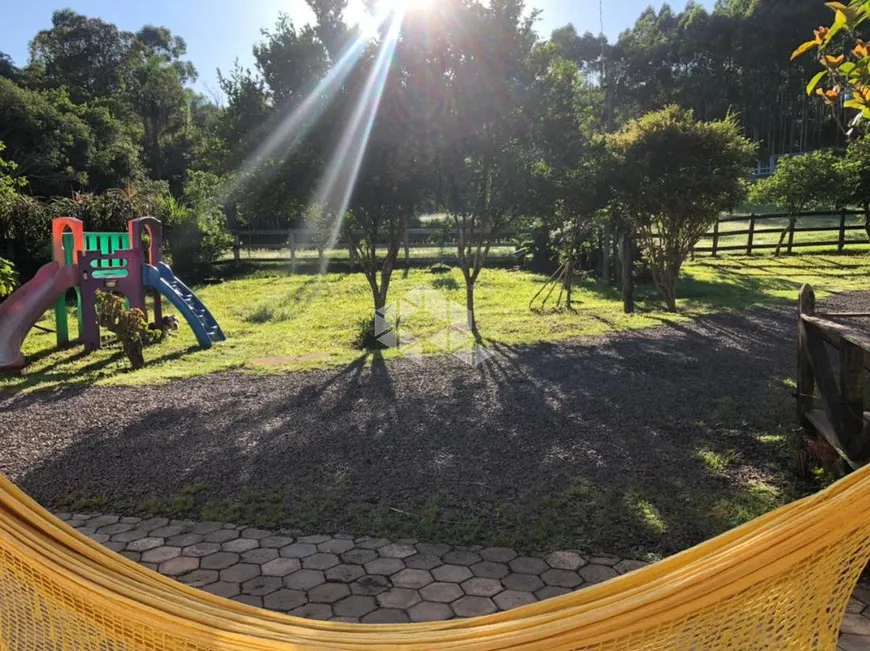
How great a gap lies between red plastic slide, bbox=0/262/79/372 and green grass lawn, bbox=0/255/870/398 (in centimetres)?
31

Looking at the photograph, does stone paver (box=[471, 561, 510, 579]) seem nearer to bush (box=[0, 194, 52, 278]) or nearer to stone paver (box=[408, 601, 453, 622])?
stone paver (box=[408, 601, 453, 622])

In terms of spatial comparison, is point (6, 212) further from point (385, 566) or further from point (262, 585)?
point (385, 566)

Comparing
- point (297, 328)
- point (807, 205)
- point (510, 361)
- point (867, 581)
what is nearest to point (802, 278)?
point (807, 205)

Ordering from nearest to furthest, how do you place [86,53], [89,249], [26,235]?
[89,249]
[26,235]
[86,53]

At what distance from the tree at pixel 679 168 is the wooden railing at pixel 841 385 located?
7.28 metres

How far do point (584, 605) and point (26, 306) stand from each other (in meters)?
9.18

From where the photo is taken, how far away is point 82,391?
260 inches

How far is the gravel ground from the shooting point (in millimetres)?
3553

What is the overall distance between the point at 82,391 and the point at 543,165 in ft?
21.9

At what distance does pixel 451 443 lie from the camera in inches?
188

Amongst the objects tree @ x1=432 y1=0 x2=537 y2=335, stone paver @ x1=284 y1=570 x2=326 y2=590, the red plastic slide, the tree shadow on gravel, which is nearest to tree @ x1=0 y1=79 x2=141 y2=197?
the red plastic slide

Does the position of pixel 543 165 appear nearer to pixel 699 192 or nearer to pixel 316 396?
pixel 699 192

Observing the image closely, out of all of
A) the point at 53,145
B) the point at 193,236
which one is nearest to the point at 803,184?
the point at 193,236

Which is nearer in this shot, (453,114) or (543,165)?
(453,114)
